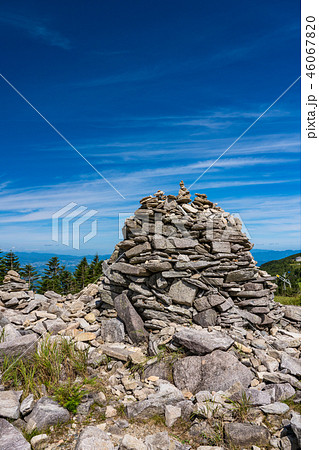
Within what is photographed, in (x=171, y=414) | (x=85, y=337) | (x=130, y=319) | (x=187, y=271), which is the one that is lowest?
(x=171, y=414)

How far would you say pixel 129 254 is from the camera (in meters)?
11.3

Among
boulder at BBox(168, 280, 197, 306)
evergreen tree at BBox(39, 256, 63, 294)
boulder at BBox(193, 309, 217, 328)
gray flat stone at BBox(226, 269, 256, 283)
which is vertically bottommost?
evergreen tree at BBox(39, 256, 63, 294)

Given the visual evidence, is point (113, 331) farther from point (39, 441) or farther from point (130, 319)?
point (39, 441)

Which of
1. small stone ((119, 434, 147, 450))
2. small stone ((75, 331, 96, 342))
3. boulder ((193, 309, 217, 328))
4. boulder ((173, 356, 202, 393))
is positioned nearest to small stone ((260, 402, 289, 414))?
boulder ((173, 356, 202, 393))

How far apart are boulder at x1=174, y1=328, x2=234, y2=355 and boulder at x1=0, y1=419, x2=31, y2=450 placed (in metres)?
4.42

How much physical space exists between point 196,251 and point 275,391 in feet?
16.3

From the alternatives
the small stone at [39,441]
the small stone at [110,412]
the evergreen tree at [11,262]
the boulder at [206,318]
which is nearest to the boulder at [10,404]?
the small stone at [39,441]

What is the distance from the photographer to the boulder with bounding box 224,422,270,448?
566cm

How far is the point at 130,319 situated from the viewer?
1029cm

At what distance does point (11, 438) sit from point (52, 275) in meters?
32.9

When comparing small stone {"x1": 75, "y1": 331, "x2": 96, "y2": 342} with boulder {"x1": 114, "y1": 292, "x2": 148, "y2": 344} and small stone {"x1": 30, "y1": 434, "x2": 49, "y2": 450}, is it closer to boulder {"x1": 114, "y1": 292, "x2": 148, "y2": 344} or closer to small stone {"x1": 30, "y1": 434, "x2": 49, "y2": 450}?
boulder {"x1": 114, "y1": 292, "x2": 148, "y2": 344}

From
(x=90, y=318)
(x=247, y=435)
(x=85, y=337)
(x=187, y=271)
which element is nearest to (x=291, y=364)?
(x=247, y=435)

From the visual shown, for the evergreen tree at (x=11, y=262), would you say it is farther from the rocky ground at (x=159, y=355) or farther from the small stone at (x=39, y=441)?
the small stone at (x=39, y=441)

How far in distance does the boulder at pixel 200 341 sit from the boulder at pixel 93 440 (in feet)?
11.0
